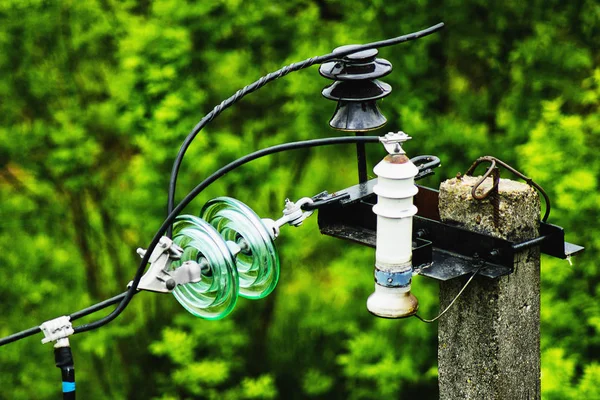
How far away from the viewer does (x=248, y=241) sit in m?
2.82

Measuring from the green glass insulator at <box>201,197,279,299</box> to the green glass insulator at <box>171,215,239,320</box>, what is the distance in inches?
3.7

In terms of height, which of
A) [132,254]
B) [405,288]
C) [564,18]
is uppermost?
[564,18]

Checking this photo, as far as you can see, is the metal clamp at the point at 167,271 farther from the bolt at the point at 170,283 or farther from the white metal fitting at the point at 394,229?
the white metal fitting at the point at 394,229

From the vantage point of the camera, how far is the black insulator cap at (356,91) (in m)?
3.24

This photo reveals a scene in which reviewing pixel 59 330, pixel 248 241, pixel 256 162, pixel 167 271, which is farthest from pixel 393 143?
pixel 256 162

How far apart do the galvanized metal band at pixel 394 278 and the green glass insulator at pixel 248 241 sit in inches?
12.4

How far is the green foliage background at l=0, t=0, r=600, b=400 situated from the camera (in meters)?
6.94

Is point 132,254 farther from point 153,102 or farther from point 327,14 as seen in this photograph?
point 327,14

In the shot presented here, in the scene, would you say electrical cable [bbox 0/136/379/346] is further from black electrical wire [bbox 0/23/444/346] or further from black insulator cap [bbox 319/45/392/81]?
black insulator cap [bbox 319/45/392/81]

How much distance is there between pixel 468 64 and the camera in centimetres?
764

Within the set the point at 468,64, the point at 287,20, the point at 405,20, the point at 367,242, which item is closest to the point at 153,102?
the point at 287,20

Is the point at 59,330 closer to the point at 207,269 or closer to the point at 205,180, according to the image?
the point at 207,269

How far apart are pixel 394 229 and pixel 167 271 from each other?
671 mm

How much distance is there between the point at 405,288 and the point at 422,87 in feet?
15.7
